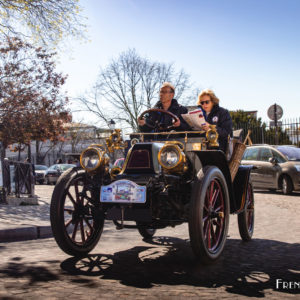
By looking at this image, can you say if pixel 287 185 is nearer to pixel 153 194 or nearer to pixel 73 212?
pixel 153 194

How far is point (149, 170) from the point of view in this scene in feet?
16.4

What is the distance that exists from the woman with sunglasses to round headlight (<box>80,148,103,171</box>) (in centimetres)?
173

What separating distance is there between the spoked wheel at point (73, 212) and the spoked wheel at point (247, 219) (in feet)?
6.58

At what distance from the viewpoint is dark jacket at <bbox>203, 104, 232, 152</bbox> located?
588 centimetres

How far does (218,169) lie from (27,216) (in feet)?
18.7

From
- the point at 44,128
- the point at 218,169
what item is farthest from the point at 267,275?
the point at 44,128

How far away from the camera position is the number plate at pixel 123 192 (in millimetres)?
4559

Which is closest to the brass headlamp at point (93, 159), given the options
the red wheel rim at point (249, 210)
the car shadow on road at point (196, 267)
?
the car shadow on road at point (196, 267)

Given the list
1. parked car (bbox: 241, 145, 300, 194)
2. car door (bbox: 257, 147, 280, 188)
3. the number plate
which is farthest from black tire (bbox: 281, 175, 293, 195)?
the number plate

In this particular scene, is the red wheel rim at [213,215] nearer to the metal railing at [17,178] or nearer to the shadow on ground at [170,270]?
the shadow on ground at [170,270]

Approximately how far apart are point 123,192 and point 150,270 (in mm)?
849

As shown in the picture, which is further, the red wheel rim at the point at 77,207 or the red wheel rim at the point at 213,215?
the red wheel rim at the point at 77,207

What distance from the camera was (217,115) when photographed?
245 inches

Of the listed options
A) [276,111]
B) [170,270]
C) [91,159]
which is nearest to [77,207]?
[91,159]
